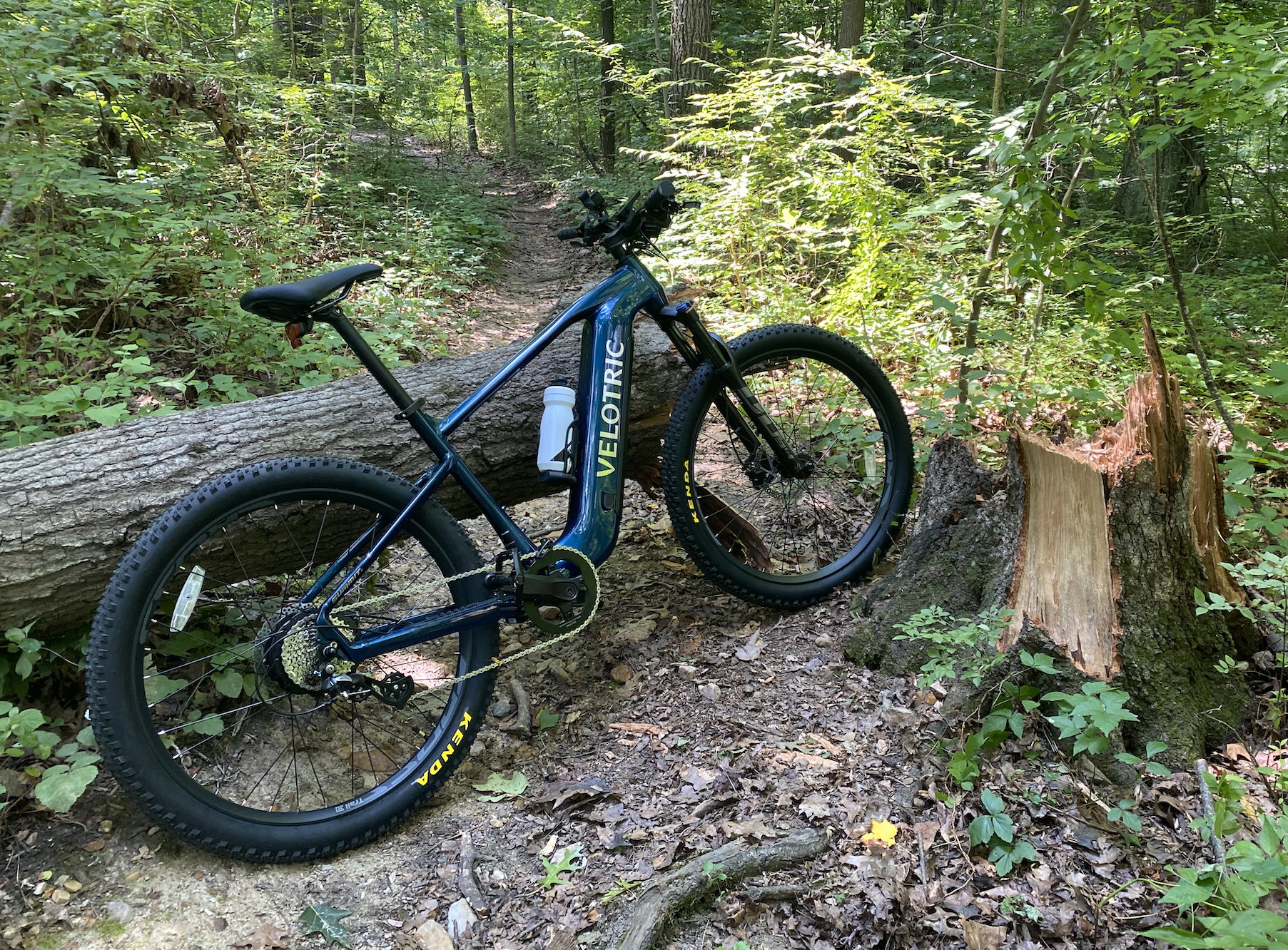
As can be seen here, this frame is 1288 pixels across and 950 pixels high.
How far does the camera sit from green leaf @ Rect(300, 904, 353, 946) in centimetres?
203

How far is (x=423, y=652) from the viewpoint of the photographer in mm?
3240

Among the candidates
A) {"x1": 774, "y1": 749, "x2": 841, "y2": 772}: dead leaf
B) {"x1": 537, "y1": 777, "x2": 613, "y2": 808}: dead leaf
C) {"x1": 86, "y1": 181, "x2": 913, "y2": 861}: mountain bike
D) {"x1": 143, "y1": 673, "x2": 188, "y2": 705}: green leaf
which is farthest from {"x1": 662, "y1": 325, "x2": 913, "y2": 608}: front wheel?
{"x1": 143, "y1": 673, "x2": 188, "y2": 705}: green leaf

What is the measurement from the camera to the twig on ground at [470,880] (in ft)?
7.00

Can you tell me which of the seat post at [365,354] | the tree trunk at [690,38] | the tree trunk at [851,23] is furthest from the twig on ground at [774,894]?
the tree trunk at [851,23]

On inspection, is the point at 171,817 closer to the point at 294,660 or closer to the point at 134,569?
the point at 294,660

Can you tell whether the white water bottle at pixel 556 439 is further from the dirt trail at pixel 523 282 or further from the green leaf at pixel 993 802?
the green leaf at pixel 993 802

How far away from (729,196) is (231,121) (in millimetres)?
4627

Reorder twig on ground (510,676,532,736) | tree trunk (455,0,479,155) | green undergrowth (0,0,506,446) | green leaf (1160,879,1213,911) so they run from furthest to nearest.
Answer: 1. tree trunk (455,0,479,155)
2. green undergrowth (0,0,506,446)
3. twig on ground (510,676,532,736)
4. green leaf (1160,879,1213,911)

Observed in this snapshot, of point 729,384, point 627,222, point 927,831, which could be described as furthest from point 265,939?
point 627,222

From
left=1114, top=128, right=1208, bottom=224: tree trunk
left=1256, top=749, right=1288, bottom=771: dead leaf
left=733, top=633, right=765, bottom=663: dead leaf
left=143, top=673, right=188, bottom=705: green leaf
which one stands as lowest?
left=733, top=633, right=765, bottom=663: dead leaf

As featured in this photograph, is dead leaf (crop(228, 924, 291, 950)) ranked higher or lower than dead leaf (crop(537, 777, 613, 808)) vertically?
lower

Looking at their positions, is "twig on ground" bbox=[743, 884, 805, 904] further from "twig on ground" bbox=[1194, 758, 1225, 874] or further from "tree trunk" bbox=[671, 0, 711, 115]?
"tree trunk" bbox=[671, 0, 711, 115]

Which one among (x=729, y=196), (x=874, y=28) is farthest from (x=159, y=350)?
(x=874, y=28)

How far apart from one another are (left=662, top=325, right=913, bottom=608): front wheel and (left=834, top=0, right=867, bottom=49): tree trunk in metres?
6.75
